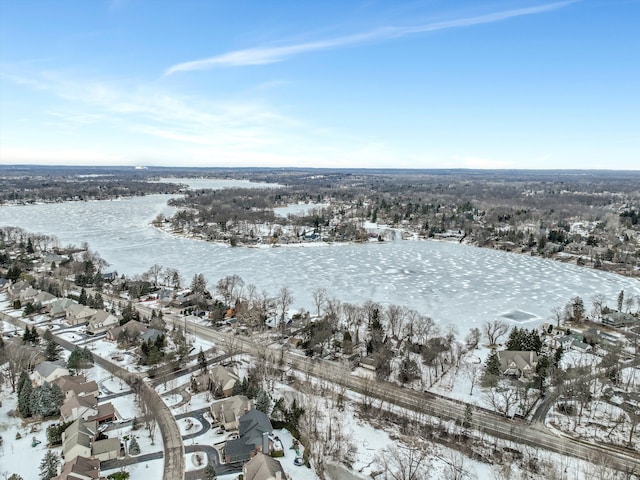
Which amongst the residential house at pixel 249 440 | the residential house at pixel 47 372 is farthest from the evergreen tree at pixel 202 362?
the residential house at pixel 47 372

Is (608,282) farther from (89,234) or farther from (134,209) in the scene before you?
(134,209)

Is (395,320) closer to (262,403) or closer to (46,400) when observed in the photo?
(262,403)

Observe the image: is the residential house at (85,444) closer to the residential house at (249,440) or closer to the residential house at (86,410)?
the residential house at (86,410)

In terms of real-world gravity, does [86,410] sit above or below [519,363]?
above

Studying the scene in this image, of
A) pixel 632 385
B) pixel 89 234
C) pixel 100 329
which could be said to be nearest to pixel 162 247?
pixel 89 234

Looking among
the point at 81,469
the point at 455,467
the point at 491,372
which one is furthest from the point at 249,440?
the point at 491,372

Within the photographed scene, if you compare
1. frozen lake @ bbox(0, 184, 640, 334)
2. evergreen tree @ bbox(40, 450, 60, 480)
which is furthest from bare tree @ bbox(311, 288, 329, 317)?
evergreen tree @ bbox(40, 450, 60, 480)

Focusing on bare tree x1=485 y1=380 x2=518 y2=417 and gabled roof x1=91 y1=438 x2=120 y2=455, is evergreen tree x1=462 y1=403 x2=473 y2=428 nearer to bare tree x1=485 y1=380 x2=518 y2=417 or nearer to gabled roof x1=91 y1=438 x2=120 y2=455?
bare tree x1=485 y1=380 x2=518 y2=417
